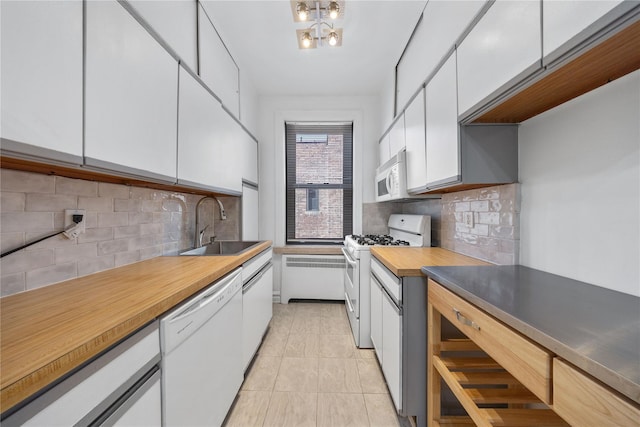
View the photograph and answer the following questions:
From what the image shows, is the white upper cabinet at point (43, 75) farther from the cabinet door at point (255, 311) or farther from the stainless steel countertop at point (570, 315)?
the stainless steel countertop at point (570, 315)

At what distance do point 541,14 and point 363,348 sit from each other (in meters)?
2.35

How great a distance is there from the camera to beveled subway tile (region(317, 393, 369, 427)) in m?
1.49

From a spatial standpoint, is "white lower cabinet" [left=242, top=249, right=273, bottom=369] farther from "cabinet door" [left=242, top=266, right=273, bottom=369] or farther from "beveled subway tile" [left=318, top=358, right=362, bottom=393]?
"beveled subway tile" [left=318, top=358, right=362, bottom=393]

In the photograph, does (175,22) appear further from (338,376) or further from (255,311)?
(338,376)

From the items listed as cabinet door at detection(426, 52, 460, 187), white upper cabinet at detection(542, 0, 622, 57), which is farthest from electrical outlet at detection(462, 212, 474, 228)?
white upper cabinet at detection(542, 0, 622, 57)

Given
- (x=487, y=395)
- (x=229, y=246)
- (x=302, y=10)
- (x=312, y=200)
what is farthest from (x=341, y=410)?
(x=302, y=10)

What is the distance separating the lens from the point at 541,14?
2.74ft

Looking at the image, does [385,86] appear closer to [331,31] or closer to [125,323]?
[331,31]

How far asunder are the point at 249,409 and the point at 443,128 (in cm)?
205

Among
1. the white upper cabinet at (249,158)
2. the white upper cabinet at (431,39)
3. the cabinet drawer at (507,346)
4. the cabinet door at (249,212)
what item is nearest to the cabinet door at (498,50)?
the white upper cabinet at (431,39)

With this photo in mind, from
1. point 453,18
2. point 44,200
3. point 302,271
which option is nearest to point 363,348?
point 302,271

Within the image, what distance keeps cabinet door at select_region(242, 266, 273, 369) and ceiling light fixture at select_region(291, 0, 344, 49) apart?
2.07m

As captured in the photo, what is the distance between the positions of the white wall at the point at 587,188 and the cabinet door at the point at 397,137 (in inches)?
41.9

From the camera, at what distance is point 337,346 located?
2314 millimetres
